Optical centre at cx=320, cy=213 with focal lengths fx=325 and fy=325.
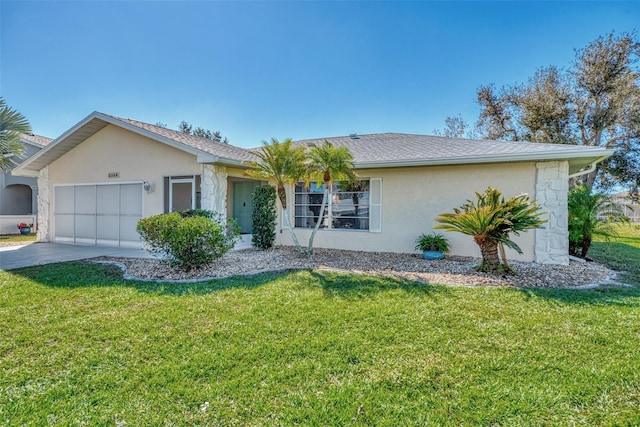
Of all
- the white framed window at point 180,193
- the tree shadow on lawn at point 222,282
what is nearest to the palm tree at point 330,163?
the tree shadow on lawn at point 222,282

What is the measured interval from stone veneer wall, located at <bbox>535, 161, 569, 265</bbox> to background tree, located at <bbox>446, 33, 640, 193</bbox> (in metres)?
14.4

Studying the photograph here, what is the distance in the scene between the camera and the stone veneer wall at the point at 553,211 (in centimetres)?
850

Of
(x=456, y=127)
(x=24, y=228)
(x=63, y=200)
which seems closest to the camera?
(x=63, y=200)

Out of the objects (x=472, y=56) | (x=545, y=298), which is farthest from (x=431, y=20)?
(x=545, y=298)

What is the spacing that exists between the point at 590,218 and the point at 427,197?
4.61 meters

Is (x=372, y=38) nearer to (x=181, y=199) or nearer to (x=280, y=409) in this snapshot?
(x=181, y=199)

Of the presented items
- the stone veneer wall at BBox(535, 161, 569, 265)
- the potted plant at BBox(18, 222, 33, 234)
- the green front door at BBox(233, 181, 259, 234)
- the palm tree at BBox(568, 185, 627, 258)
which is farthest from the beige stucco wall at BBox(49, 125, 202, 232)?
the palm tree at BBox(568, 185, 627, 258)

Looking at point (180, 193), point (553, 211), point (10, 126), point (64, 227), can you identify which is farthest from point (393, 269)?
point (10, 126)

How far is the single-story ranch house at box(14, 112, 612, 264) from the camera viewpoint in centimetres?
877

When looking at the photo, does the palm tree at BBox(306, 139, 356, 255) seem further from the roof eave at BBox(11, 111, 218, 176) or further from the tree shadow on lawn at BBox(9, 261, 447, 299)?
the roof eave at BBox(11, 111, 218, 176)

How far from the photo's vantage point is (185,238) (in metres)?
7.33

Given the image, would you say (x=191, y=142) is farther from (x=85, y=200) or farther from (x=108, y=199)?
(x=85, y=200)

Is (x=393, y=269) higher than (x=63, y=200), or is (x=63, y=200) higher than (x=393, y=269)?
(x=63, y=200)

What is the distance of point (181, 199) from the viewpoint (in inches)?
444
